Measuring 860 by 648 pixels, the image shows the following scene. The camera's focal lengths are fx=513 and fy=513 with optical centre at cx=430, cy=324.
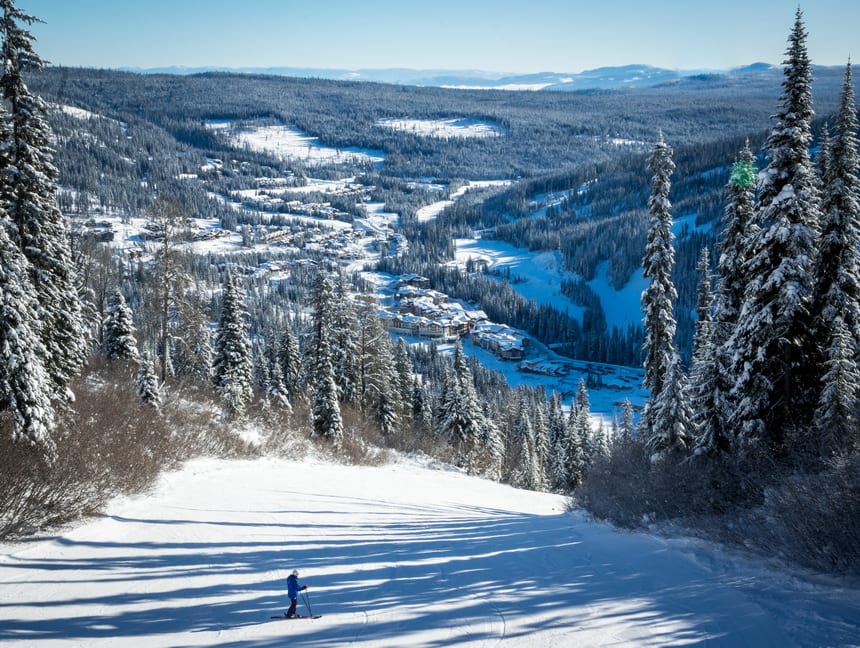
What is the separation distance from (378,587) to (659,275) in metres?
17.5

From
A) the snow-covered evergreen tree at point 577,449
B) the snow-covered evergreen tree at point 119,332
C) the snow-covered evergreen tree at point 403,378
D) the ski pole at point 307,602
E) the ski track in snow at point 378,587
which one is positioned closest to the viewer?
the ski track in snow at point 378,587

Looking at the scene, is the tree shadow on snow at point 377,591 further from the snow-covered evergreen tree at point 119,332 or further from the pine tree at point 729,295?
the snow-covered evergreen tree at point 119,332

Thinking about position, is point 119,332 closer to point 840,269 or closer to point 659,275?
point 659,275

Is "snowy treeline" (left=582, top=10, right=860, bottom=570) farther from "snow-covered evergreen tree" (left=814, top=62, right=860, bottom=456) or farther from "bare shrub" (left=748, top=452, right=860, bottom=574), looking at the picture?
"bare shrub" (left=748, top=452, right=860, bottom=574)

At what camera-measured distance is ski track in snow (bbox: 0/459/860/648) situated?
5.98 meters

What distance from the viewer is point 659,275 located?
20.6 m

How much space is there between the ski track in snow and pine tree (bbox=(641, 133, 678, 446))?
37.9 feet

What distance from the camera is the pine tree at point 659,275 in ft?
65.9

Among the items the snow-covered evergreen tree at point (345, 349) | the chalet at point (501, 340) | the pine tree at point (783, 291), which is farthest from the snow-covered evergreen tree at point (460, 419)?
the chalet at point (501, 340)

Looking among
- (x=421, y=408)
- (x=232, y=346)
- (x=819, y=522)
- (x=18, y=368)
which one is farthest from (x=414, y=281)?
(x=819, y=522)

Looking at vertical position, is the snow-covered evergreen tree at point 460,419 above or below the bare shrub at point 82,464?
below

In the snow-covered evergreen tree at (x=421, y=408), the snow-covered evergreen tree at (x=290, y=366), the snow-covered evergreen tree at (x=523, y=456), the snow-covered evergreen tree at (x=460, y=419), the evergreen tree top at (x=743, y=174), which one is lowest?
the snow-covered evergreen tree at (x=523, y=456)

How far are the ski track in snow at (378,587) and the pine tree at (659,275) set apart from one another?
11563 millimetres

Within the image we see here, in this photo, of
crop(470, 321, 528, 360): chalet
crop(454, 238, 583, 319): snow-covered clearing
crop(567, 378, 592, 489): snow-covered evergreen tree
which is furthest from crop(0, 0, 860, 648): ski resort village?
crop(454, 238, 583, 319): snow-covered clearing
